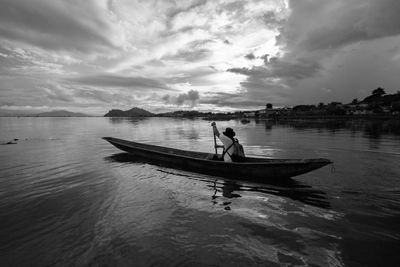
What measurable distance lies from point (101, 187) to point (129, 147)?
7.01 meters

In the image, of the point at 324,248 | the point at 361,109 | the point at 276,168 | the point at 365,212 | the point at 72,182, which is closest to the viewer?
the point at 324,248

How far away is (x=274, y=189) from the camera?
896 centimetres

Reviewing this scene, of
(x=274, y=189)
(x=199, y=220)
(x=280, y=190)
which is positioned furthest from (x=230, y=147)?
(x=199, y=220)

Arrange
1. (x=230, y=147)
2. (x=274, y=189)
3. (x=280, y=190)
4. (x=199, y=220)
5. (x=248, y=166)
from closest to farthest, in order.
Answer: (x=199, y=220) < (x=280, y=190) < (x=274, y=189) < (x=248, y=166) < (x=230, y=147)

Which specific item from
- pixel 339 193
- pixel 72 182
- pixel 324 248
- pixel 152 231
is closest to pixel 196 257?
pixel 152 231

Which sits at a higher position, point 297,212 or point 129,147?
point 129,147

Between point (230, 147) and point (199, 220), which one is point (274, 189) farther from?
point (199, 220)

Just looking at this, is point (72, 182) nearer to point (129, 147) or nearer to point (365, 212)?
point (129, 147)

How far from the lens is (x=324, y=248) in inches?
194

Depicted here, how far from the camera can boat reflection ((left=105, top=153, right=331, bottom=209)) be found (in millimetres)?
7830

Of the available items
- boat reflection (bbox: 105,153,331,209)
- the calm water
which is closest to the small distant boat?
boat reflection (bbox: 105,153,331,209)

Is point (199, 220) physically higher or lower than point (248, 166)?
lower

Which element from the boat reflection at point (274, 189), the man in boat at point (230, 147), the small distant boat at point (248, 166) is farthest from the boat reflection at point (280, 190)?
the man in boat at point (230, 147)

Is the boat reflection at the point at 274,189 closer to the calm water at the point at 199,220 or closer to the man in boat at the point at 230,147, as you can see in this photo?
the calm water at the point at 199,220
